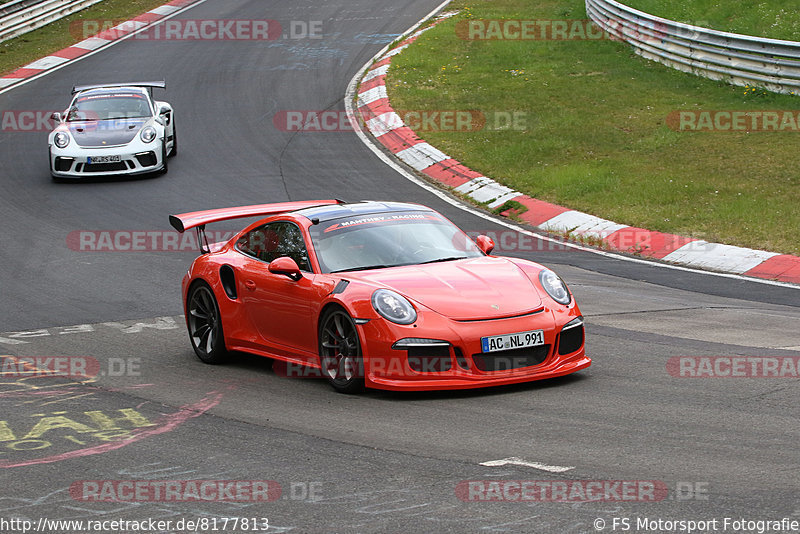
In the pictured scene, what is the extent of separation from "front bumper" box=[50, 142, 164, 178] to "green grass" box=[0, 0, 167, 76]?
437 inches

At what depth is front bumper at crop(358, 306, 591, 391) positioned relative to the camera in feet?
23.5

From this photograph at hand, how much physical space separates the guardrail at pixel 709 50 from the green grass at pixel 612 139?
0.29 m

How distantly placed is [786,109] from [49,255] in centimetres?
1286

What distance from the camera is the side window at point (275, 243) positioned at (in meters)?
8.42

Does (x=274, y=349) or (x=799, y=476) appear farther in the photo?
(x=274, y=349)

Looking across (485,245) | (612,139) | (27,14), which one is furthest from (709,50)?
(27,14)

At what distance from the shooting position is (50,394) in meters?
7.89

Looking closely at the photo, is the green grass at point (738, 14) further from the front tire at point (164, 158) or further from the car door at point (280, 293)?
the car door at point (280, 293)

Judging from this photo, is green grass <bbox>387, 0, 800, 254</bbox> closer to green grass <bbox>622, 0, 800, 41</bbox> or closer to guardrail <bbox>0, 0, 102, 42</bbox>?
green grass <bbox>622, 0, 800, 41</bbox>

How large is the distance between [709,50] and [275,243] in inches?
616

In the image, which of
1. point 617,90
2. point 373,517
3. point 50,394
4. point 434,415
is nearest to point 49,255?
point 50,394

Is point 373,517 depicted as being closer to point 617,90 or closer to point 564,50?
point 617,90

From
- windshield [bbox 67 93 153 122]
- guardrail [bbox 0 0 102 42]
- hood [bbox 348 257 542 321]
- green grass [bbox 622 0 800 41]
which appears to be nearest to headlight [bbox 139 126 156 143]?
windshield [bbox 67 93 153 122]

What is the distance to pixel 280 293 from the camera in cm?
831
